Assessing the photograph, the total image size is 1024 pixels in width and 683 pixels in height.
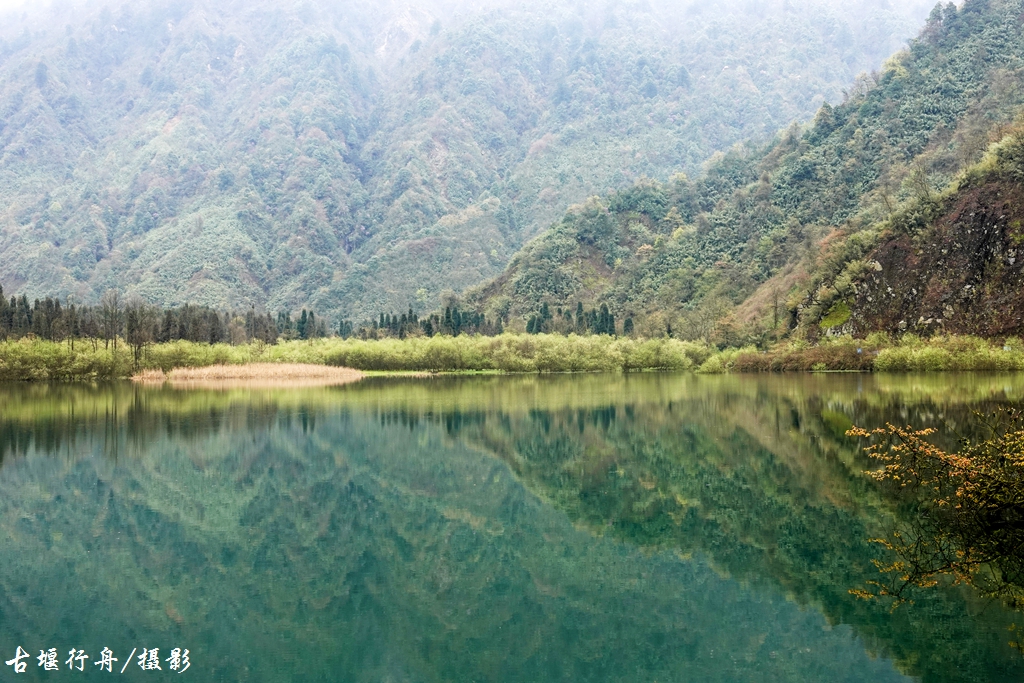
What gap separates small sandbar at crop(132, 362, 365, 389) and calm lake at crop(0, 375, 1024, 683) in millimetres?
58711

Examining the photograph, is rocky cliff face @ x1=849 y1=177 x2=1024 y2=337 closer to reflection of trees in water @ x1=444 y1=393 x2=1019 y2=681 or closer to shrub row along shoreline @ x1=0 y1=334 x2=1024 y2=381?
shrub row along shoreline @ x1=0 y1=334 x2=1024 y2=381

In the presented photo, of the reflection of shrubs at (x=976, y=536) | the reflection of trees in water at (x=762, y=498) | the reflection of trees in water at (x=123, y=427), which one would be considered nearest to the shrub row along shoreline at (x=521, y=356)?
the reflection of trees in water at (x=123, y=427)

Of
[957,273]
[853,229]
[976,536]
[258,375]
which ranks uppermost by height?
[853,229]

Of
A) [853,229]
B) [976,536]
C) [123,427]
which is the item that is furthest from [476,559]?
[853,229]

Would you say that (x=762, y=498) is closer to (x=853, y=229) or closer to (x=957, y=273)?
(x=957, y=273)

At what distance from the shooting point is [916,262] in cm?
9925

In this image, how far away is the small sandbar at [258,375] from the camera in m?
95.2

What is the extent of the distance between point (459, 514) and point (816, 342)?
8994cm

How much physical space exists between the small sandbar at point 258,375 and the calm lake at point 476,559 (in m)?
58.7

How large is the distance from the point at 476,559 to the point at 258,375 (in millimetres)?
91376

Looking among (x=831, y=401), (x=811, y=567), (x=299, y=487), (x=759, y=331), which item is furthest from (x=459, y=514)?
(x=759, y=331)

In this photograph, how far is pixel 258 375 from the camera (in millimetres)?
105125

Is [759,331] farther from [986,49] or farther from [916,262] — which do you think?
[986,49]

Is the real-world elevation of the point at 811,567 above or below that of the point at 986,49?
below
